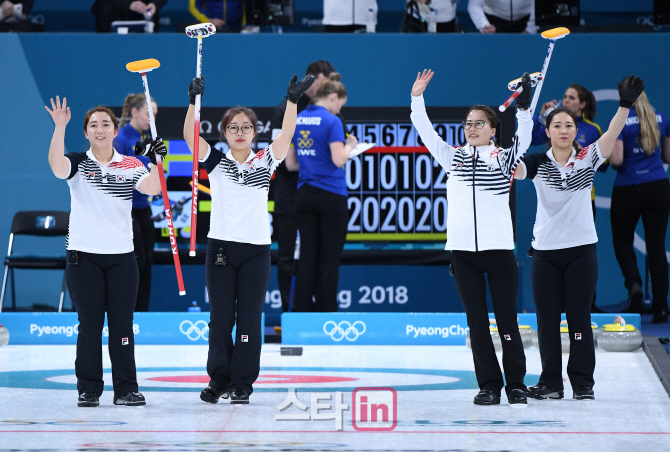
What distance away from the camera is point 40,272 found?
878 cm

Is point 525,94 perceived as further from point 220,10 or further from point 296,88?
point 220,10

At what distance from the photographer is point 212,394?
15.4 ft

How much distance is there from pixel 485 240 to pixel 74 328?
4.11m

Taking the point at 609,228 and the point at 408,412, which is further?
the point at 609,228

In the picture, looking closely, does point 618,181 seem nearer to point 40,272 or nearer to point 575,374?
point 575,374

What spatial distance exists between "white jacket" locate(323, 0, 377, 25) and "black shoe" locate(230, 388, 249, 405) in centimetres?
506

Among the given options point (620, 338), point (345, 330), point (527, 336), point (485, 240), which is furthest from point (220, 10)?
point (485, 240)

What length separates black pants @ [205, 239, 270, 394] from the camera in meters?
4.75

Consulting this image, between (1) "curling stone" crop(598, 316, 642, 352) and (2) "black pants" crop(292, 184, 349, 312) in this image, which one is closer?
(1) "curling stone" crop(598, 316, 642, 352)

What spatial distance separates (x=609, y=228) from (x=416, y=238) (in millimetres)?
1884

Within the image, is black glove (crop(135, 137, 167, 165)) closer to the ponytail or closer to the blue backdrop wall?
the ponytail

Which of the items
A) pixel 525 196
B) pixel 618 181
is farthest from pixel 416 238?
pixel 618 181

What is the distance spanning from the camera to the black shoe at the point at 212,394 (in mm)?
4676

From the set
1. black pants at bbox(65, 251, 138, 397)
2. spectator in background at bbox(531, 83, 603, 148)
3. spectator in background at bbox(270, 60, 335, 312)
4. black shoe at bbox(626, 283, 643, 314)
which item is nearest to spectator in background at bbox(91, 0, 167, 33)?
spectator in background at bbox(270, 60, 335, 312)
